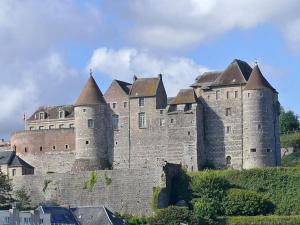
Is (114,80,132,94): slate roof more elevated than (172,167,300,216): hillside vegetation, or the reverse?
(114,80,132,94): slate roof

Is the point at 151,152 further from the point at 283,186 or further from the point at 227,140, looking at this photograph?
the point at 283,186

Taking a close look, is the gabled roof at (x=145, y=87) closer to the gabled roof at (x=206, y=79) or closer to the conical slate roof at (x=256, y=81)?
the gabled roof at (x=206, y=79)

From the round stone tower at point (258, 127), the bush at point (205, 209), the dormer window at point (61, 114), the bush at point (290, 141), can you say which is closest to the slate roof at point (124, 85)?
the dormer window at point (61, 114)

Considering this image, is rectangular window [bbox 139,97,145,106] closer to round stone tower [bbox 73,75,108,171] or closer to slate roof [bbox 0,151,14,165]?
round stone tower [bbox 73,75,108,171]

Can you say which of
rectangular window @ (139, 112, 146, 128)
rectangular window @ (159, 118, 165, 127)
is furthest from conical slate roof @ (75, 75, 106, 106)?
rectangular window @ (159, 118, 165, 127)

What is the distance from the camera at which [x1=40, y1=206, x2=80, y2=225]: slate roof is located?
70000 mm

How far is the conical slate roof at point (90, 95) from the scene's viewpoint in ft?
268

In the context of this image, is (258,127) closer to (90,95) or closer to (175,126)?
(175,126)

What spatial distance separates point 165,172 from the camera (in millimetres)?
75312

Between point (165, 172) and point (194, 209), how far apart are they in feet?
13.8

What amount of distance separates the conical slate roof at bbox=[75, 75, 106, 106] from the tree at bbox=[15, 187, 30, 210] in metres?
8.13

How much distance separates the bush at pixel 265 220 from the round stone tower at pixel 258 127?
6.35 m

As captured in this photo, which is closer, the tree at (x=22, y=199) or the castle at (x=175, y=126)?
the castle at (x=175, y=126)

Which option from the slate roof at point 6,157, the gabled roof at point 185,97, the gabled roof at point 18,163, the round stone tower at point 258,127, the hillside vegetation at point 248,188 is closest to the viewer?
the hillside vegetation at point 248,188
